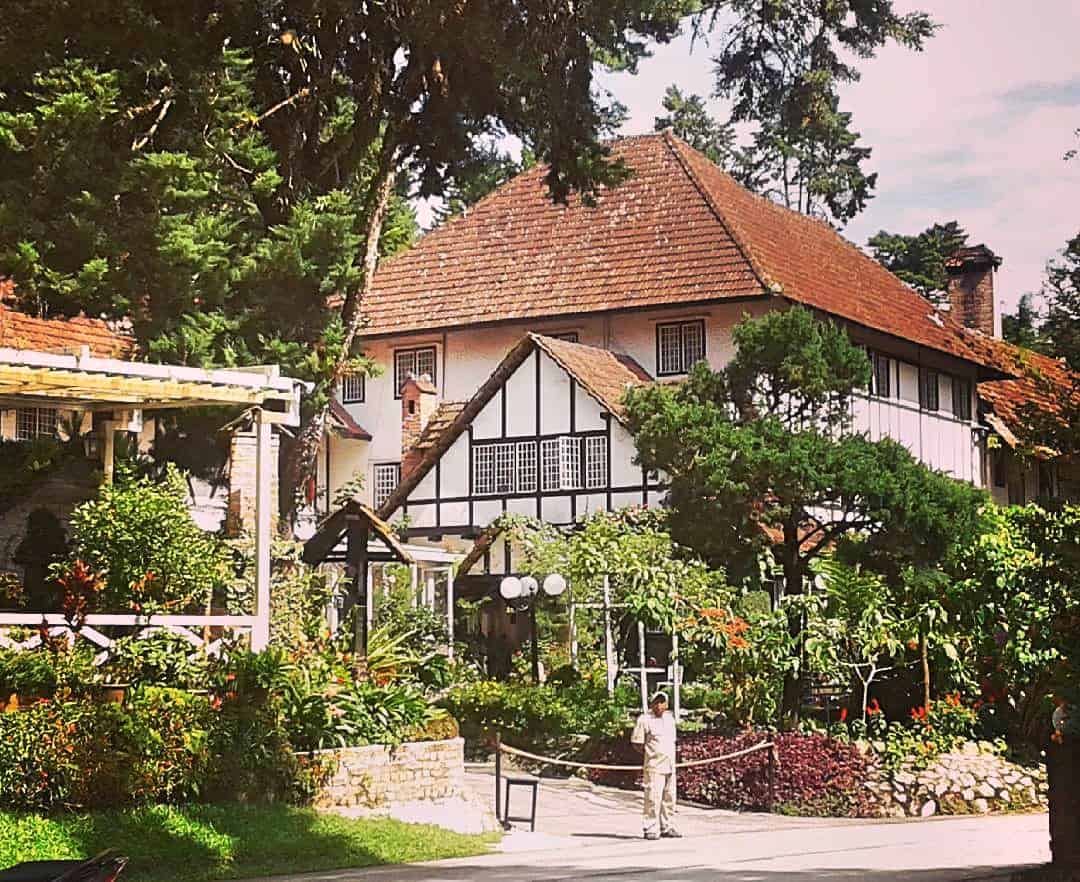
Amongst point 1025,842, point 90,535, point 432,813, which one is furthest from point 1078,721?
point 90,535

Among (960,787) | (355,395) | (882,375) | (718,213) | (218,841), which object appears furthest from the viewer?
(355,395)

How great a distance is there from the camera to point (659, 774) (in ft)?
71.2

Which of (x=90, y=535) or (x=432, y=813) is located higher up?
(x=90, y=535)

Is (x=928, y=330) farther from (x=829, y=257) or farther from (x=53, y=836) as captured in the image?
(x=53, y=836)

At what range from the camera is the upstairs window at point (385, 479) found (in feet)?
139

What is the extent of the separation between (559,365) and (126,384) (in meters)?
15.2

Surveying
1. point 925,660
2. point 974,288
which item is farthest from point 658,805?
point 974,288

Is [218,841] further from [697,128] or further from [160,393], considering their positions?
[697,128]

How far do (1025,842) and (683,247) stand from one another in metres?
22.2

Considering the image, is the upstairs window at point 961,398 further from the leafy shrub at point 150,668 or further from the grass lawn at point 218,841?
the leafy shrub at point 150,668

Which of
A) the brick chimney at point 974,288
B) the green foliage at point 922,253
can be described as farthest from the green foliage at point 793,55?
the green foliage at point 922,253

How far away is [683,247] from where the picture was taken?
4081cm

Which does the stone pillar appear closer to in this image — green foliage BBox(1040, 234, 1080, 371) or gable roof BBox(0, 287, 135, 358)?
gable roof BBox(0, 287, 135, 358)

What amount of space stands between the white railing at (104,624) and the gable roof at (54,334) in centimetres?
726
